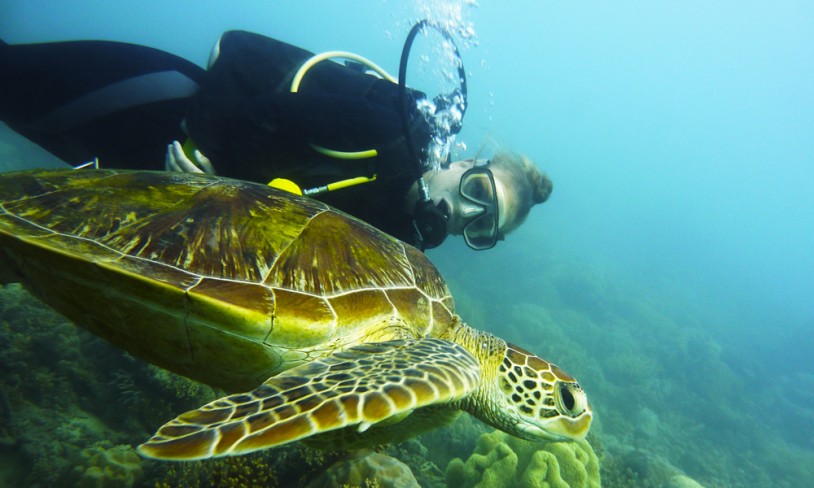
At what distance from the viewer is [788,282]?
2544 inches

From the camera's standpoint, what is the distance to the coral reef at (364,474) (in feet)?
8.02

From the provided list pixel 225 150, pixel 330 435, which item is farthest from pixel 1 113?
pixel 330 435

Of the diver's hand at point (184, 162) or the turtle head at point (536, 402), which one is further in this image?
the diver's hand at point (184, 162)

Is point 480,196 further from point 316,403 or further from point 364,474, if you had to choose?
point 316,403

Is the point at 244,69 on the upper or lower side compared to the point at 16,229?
upper

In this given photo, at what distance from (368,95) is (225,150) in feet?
3.42

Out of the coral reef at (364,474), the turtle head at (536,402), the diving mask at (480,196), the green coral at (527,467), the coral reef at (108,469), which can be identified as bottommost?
the green coral at (527,467)

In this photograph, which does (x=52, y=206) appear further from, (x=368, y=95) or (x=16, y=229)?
(x=368, y=95)

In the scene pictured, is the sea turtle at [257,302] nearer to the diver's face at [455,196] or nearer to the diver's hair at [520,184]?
the diver's face at [455,196]

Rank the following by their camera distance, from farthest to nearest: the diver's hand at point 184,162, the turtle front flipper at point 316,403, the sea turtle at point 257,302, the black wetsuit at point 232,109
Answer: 1. the diver's hand at point 184,162
2. the black wetsuit at point 232,109
3. the sea turtle at point 257,302
4. the turtle front flipper at point 316,403

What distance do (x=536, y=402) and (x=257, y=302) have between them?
150cm

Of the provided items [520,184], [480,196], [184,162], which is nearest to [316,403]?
[184,162]

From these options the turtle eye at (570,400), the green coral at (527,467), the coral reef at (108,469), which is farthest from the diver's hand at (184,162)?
the green coral at (527,467)

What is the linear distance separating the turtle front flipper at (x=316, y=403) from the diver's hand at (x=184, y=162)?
1886 mm
